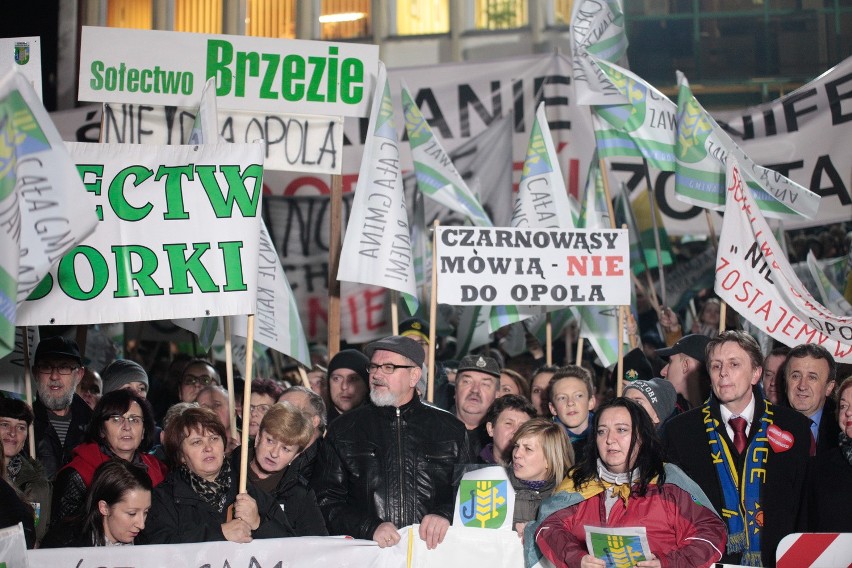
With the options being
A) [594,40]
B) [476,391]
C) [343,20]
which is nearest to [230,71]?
[594,40]

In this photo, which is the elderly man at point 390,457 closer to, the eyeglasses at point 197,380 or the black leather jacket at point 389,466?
the black leather jacket at point 389,466

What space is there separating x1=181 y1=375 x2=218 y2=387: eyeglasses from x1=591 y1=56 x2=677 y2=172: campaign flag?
3121 millimetres

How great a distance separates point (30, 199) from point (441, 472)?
210cm

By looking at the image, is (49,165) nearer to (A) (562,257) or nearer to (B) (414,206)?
(A) (562,257)

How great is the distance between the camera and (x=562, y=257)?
22.2 feet

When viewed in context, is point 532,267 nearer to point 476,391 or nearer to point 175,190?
point 476,391

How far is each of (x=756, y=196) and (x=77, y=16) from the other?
14.0 meters

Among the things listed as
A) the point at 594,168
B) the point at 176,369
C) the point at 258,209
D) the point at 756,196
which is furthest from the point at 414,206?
the point at 258,209

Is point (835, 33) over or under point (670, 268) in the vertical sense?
over

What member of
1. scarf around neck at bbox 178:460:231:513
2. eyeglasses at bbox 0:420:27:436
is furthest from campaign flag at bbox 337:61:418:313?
eyeglasses at bbox 0:420:27:436

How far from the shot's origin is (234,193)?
17.9ft

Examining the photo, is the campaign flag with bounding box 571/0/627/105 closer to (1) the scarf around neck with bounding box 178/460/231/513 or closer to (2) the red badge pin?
(2) the red badge pin

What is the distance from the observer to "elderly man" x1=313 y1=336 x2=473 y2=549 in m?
5.14

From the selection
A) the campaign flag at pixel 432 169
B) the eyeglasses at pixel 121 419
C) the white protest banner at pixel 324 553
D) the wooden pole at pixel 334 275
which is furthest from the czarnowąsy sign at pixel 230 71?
the white protest banner at pixel 324 553
